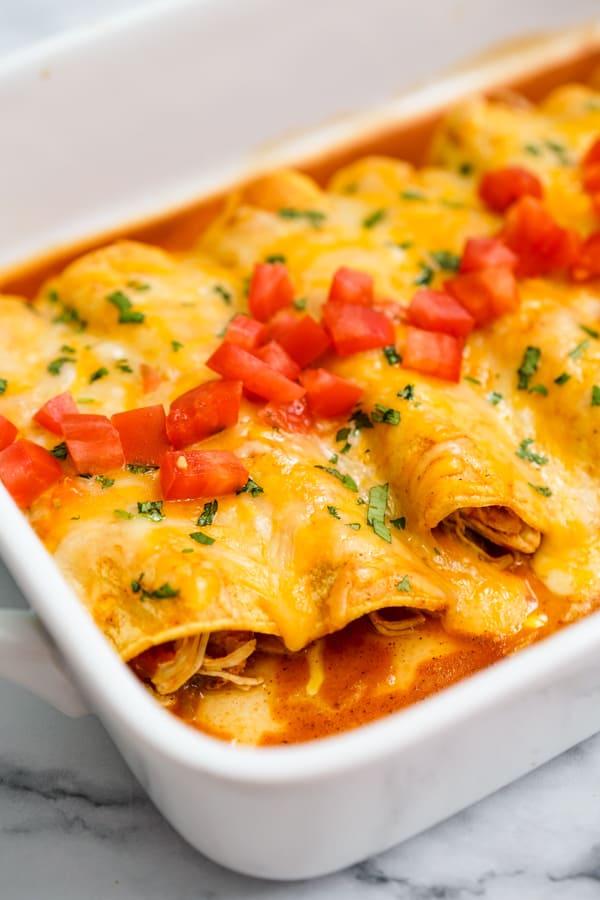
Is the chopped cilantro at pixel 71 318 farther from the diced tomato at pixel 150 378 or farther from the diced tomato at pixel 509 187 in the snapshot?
the diced tomato at pixel 509 187

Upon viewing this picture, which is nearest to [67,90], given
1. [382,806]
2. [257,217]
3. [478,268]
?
[257,217]

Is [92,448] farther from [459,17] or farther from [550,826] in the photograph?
[459,17]

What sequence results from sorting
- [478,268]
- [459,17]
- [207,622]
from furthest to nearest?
[459,17]
[478,268]
[207,622]

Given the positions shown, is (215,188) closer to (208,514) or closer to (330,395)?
(330,395)

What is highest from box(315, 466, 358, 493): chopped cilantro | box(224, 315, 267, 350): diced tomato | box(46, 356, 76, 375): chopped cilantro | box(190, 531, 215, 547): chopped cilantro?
box(46, 356, 76, 375): chopped cilantro

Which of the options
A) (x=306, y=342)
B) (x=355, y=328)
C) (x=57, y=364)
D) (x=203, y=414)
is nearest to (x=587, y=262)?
(x=355, y=328)

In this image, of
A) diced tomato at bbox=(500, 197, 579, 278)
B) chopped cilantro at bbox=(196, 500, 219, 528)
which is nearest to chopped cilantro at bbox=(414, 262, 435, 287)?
diced tomato at bbox=(500, 197, 579, 278)

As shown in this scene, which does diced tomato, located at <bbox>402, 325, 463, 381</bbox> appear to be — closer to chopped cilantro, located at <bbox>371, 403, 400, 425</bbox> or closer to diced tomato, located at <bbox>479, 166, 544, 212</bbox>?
chopped cilantro, located at <bbox>371, 403, 400, 425</bbox>
